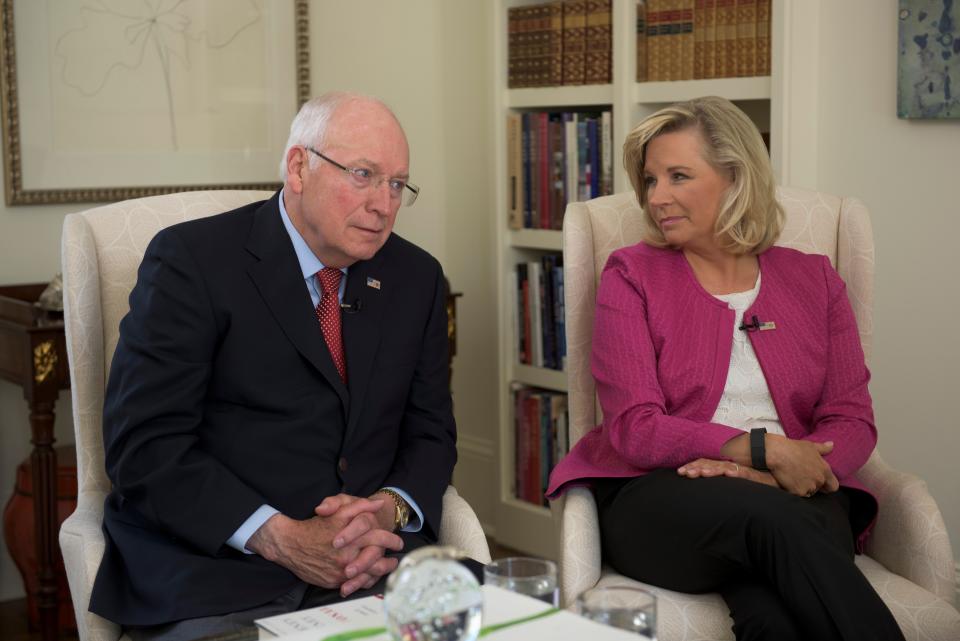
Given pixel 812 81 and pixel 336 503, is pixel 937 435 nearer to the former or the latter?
pixel 812 81

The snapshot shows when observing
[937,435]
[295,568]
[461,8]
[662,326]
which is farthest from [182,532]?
[461,8]

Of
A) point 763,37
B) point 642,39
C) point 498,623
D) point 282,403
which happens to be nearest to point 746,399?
point 282,403

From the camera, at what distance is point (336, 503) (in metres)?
1.94

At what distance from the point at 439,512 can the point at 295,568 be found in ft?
0.99

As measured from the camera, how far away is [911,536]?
6.70 feet

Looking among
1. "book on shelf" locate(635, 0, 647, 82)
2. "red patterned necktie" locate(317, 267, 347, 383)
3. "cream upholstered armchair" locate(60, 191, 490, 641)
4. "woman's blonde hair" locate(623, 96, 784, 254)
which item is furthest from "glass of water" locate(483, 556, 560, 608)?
"book on shelf" locate(635, 0, 647, 82)

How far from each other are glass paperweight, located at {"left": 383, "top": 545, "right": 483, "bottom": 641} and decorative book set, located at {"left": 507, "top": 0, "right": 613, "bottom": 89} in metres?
2.39

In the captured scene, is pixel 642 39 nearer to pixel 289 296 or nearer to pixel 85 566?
pixel 289 296

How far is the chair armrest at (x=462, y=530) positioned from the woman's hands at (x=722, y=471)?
0.36 metres

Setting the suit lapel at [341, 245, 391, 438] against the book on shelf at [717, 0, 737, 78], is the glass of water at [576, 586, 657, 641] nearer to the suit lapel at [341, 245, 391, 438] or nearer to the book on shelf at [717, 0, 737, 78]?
the suit lapel at [341, 245, 391, 438]

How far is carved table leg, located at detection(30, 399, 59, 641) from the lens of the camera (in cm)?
291

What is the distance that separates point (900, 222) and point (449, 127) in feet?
5.35

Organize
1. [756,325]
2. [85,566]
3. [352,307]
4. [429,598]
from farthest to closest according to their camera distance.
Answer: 1. [756,325]
2. [352,307]
3. [85,566]
4. [429,598]

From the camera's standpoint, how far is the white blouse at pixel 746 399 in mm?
2182
